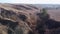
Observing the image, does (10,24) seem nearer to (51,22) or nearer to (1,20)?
(1,20)

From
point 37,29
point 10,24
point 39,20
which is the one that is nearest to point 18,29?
point 10,24

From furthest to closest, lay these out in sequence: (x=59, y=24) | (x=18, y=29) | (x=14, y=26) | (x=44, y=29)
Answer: (x=59, y=24), (x=44, y=29), (x=14, y=26), (x=18, y=29)

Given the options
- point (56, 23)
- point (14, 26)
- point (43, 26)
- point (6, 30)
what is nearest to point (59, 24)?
point (56, 23)

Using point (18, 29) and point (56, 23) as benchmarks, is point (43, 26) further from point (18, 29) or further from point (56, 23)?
point (18, 29)

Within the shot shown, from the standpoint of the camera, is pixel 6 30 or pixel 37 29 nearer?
pixel 6 30

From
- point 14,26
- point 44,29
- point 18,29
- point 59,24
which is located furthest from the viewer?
point 59,24

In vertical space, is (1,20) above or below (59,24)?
above

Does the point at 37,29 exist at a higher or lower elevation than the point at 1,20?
lower

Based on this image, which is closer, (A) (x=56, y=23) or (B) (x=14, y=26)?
(B) (x=14, y=26)

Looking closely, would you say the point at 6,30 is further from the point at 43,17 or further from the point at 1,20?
the point at 43,17
